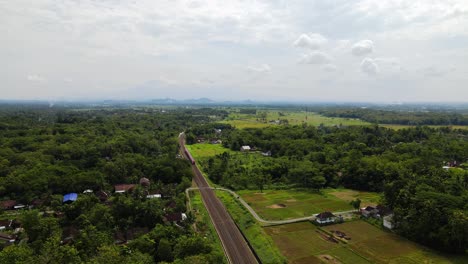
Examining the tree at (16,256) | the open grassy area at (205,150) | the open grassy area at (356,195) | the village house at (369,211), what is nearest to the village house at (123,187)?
the tree at (16,256)

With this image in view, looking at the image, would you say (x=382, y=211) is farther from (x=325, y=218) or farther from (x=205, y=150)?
(x=205, y=150)

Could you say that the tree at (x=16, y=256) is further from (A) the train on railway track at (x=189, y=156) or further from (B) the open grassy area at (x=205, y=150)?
(B) the open grassy area at (x=205, y=150)

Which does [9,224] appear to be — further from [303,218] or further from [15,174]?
[303,218]

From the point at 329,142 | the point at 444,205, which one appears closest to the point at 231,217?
the point at 444,205

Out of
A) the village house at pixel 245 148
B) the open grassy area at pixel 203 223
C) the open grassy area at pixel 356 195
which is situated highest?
the village house at pixel 245 148

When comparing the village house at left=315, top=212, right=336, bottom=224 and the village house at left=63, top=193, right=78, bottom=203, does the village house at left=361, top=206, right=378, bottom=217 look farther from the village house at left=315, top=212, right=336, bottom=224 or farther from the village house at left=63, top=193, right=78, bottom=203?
the village house at left=63, top=193, right=78, bottom=203
